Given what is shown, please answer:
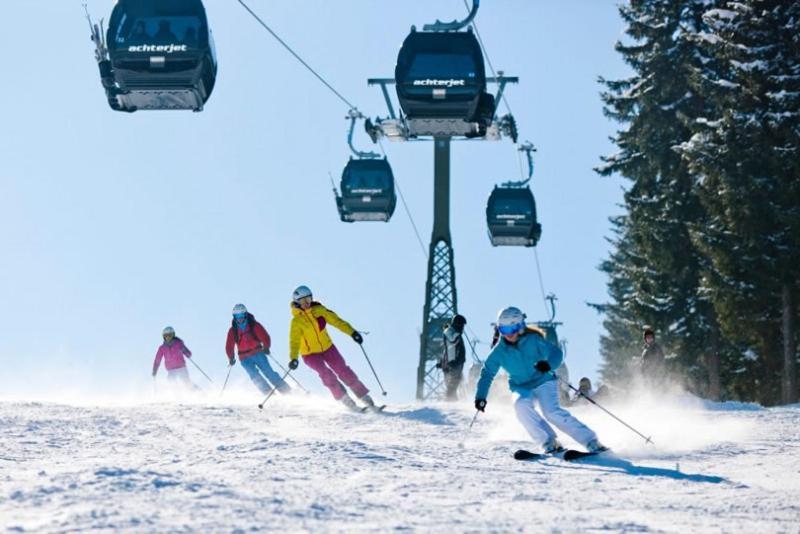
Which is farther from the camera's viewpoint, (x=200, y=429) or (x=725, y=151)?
(x=725, y=151)

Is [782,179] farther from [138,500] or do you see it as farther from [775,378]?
[138,500]

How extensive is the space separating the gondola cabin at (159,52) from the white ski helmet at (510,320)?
1035 cm

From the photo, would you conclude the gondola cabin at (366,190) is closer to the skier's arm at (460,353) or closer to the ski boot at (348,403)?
the skier's arm at (460,353)

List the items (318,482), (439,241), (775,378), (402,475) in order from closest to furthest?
(318,482) < (402,475) < (775,378) < (439,241)

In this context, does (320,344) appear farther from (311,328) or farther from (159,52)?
(159,52)

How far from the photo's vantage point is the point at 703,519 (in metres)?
5.66

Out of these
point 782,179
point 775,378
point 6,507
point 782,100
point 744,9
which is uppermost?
point 744,9

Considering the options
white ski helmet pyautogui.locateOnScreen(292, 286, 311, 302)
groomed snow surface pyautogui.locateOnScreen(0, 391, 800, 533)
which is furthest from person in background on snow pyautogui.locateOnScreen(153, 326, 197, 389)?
groomed snow surface pyautogui.locateOnScreen(0, 391, 800, 533)

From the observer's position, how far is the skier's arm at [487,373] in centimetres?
949

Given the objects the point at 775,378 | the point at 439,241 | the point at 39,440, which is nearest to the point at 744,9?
the point at 775,378

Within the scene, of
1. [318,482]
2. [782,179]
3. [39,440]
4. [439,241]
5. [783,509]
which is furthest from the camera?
[439,241]

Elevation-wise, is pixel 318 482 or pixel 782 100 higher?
pixel 782 100

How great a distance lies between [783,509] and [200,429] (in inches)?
256

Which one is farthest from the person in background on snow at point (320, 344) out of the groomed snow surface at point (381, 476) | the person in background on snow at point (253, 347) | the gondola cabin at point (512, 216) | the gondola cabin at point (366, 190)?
the gondola cabin at point (512, 216)
